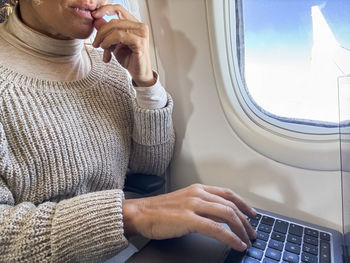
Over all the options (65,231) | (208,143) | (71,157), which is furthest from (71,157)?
(208,143)

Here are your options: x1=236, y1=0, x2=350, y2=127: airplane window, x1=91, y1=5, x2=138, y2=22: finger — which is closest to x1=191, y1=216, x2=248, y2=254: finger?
x1=236, y1=0, x2=350, y2=127: airplane window

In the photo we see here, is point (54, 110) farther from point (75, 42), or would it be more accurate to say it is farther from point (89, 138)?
point (75, 42)

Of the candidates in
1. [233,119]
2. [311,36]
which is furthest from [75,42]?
[311,36]

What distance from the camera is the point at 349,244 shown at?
0.57 metres

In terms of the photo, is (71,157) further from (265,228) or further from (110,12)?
(265,228)

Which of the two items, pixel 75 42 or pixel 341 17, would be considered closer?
pixel 341 17

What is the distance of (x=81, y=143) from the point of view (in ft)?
2.34

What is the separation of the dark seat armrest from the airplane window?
15.6 inches

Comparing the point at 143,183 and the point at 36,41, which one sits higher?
the point at 36,41

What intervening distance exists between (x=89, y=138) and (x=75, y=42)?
278mm

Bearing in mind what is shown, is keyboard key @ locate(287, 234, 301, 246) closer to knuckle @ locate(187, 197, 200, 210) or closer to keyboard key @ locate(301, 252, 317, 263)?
keyboard key @ locate(301, 252, 317, 263)

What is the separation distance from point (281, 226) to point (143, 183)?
416mm

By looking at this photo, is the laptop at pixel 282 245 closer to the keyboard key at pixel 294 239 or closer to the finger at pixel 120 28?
the keyboard key at pixel 294 239

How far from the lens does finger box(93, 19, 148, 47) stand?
687 mm
